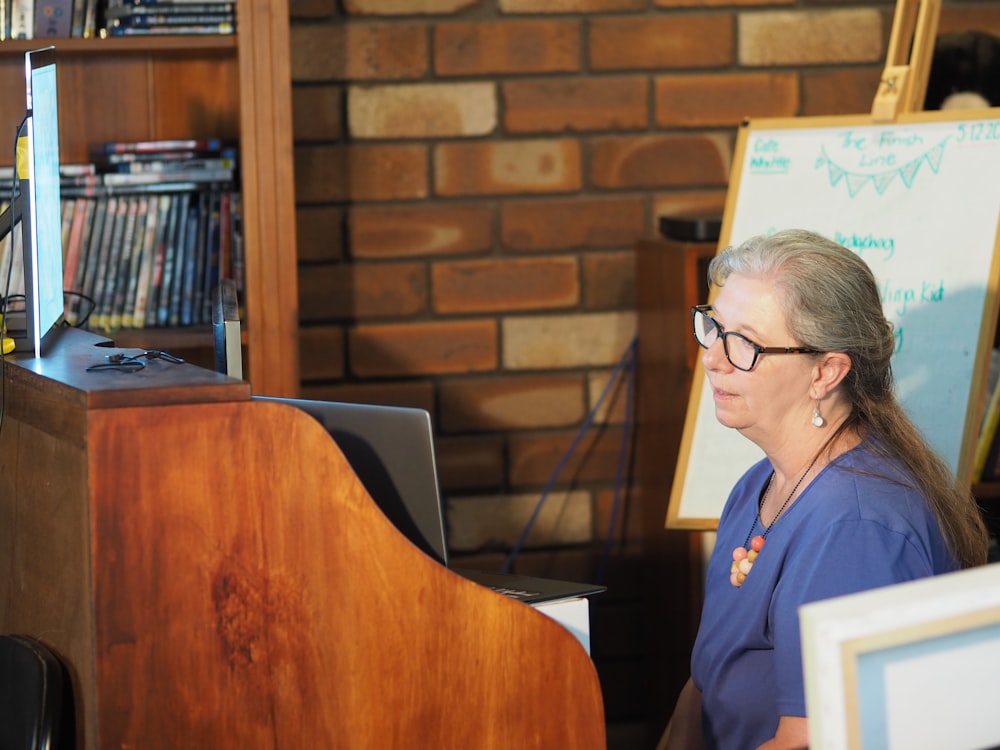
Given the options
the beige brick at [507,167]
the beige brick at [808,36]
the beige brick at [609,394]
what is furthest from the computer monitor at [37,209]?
the beige brick at [808,36]

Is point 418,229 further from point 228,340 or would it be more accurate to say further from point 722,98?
point 228,340

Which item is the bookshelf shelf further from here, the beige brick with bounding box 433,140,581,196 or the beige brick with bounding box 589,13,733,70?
the beige brick with bounding box 589,13,733,70

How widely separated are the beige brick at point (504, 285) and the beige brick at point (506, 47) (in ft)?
1.20

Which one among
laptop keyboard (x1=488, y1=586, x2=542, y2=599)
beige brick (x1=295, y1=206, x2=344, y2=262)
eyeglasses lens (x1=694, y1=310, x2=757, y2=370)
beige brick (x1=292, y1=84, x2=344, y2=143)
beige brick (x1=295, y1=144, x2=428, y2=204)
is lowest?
laptop keyboard (x1=488, y1=586, x2=542, y2=599)

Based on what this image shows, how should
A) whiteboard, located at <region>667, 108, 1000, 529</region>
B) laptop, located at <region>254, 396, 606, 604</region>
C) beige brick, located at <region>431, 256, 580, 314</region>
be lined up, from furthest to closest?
beige brick, located at <region>431, 256, 580, 314</region>, whiteboard, located at <region>667, 108, 1000, 529</region>, laptop, located at <region>254, 396, 606, 604</region>

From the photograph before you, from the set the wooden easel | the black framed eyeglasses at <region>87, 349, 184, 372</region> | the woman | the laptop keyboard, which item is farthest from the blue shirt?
the wooden easel

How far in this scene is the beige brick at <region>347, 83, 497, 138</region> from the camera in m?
2.39

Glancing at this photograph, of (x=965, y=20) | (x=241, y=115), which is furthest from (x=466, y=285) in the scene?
(x=965, y=20)

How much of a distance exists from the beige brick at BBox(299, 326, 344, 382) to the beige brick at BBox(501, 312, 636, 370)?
1.08 feet

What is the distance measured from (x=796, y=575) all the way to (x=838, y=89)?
1474mm

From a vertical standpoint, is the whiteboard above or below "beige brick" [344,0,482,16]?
below

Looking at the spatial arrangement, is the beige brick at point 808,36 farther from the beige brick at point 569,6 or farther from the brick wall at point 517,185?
the beige brick at point 569,6

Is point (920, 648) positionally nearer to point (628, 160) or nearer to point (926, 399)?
point (926, 399)

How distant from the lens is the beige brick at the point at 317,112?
2.38 meters
